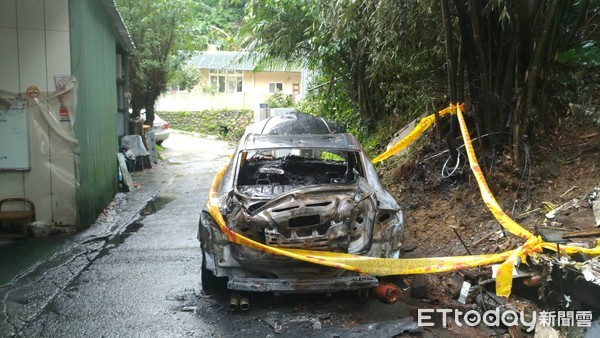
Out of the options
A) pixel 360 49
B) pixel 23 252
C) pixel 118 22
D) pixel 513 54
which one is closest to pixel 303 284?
pixel 513 54

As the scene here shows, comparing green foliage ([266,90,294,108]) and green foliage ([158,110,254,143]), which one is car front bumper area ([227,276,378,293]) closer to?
green foliage ([266,90,294,108])

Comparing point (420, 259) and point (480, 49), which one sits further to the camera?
point (480, 49)

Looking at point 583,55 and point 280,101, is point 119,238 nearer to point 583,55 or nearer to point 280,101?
point 583,55

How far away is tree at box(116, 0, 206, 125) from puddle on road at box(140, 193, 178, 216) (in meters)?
5.98

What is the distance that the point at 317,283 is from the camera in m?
4.34

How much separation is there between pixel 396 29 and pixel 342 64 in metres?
4.32

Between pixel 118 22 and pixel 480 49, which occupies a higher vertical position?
pixel 118 22

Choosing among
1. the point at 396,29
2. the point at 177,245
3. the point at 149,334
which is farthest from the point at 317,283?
the point at 396,29

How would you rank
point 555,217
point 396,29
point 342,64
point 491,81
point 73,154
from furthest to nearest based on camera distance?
point 342,64 < point 73,154 < point 396,29 < point 491,81 < point 555,217

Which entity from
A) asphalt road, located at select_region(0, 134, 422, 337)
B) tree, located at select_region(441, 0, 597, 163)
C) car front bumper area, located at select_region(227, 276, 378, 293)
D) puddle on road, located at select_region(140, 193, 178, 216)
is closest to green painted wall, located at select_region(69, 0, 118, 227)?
puddle on road, located at select_region(140, 193, 178, 216)

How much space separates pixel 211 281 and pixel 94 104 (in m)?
4.93

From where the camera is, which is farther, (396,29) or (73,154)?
(73,154)

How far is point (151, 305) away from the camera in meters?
4.78

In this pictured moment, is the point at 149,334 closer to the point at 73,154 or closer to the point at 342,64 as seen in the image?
the point at 73,154
